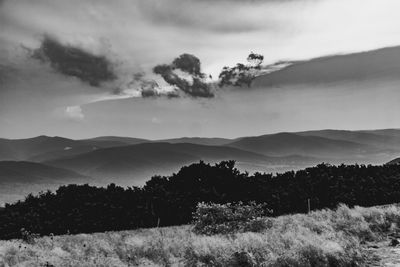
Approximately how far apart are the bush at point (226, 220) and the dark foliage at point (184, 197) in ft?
14.3

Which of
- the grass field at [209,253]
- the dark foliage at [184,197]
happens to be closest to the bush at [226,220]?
the dark foliage at [184,197]

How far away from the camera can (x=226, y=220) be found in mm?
22984

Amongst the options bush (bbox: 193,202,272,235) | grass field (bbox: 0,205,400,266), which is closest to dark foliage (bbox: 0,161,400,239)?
bush (bbox: 193,202,272,235)

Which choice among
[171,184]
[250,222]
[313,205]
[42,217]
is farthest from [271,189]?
[42,217]

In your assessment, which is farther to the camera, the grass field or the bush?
the bush

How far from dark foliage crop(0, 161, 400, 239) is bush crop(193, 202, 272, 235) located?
4.36 m

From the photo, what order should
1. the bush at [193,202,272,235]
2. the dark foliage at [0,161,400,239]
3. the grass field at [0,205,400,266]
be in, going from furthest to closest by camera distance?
1. the dark foliage at [0,161,400,239]
2. the bush at [193,202,272,235]
3. the grass field at [0,205,400,266]

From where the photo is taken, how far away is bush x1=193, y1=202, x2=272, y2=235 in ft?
71.1

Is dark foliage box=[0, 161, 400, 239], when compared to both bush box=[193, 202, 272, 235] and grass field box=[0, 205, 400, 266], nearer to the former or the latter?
bush box=[193, 202, 272, 235]

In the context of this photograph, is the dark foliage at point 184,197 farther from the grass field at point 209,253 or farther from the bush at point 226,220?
the grass field at point 209,253

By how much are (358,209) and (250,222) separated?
24.5ft

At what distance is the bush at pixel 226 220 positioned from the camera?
2166cm

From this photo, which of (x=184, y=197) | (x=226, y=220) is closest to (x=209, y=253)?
(x=226, y=220)

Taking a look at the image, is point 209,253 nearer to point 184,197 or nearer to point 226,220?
point 226,220
